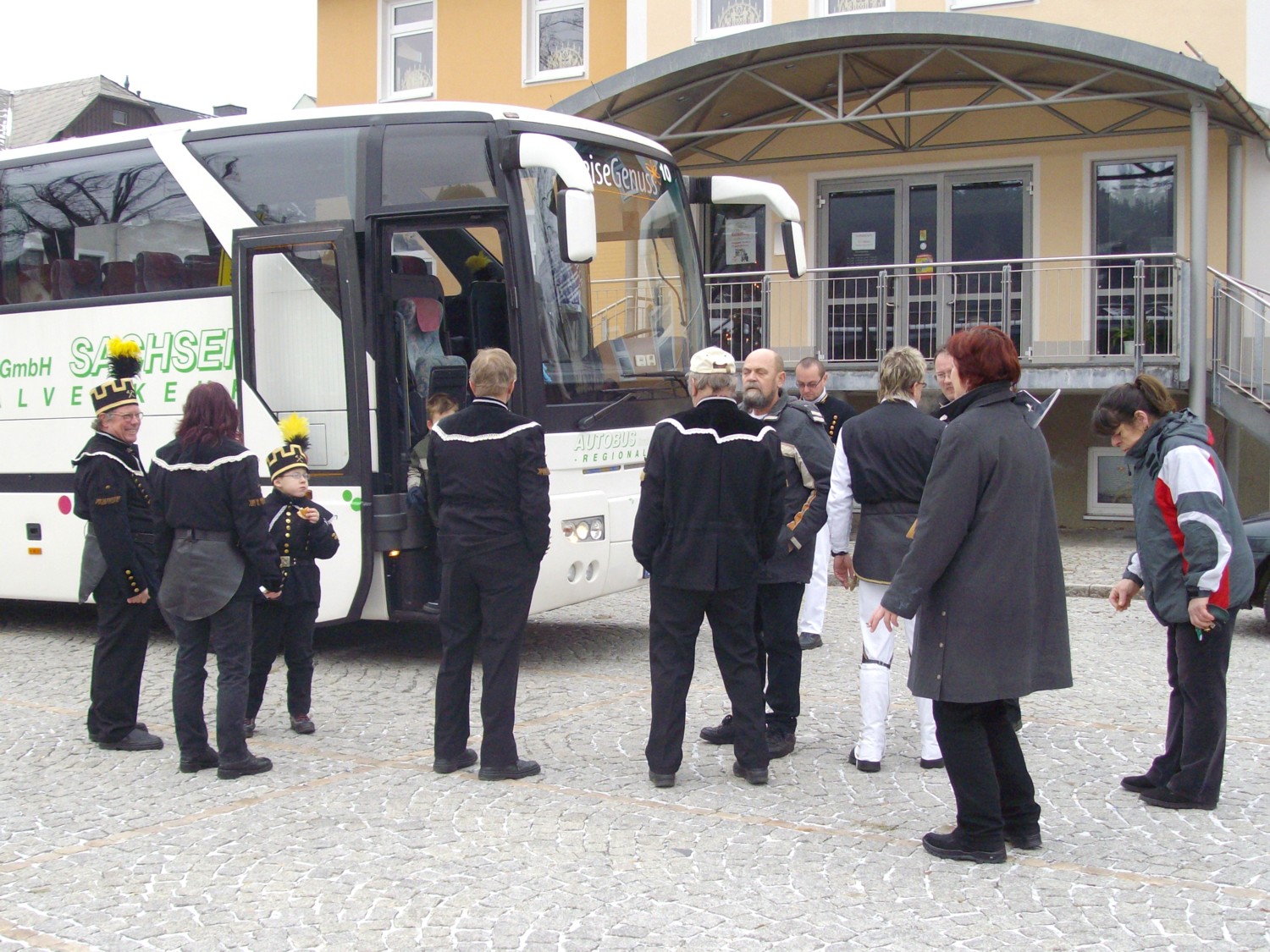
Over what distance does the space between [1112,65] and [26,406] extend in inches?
409

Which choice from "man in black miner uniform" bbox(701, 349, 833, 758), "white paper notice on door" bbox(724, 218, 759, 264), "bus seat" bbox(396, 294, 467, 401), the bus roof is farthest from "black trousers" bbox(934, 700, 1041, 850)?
"white paper notice on door" bbox(724, 218, 759, 264)

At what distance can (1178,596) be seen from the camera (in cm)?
538

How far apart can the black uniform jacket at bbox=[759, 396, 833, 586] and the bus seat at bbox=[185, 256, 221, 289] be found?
411 cm

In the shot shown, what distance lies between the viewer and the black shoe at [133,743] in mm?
6715

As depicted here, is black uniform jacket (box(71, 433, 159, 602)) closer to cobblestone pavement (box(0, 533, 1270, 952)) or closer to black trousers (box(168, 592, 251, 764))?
black trousers (box(168, 592, 251, 764))

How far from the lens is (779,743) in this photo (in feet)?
21.1

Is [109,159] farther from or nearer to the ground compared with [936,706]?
farther from the ground

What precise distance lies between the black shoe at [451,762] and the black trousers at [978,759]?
2.30m

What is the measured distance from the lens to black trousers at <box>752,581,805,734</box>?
641cm

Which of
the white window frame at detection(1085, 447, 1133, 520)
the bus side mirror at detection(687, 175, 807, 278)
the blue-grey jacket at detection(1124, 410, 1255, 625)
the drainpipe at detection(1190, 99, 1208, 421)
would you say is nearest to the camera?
the blue-grey jacket at detection(1124, 410, 1255, 625)

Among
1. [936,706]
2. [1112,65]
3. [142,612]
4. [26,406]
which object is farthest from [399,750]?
[1112,65]

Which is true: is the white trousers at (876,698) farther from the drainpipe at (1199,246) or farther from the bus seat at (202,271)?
the drainpipe at (1199,246)

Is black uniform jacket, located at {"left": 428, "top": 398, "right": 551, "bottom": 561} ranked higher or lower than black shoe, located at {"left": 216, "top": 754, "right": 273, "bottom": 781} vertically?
higher

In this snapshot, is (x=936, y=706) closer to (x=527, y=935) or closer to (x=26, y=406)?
(x=527, y=935)
